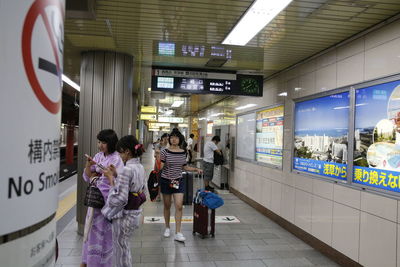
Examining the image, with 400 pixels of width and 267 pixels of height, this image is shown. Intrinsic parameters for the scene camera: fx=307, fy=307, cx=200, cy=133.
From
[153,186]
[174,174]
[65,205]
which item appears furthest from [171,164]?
[65,205]

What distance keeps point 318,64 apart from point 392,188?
7.50 feet

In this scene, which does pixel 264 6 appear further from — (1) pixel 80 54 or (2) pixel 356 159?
Result: (1) pixel 80 54

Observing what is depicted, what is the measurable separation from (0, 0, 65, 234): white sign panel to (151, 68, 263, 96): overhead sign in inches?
181

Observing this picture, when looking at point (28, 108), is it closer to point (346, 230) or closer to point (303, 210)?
point (346, 230)

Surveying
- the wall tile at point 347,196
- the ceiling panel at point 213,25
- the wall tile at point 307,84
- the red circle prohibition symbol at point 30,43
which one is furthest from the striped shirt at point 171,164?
the red circle prohibition symbol at point 30,43

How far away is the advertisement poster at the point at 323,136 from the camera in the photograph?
4227mm

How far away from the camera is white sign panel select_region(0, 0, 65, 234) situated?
0.87 meters

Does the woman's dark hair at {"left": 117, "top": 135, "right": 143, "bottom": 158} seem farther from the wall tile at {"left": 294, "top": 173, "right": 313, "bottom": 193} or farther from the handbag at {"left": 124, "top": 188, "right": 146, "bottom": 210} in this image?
the wall tile at {"left": 294, "top": 173, "right": 313, "bottom": 193}

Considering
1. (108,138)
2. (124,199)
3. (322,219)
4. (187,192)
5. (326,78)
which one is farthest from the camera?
(187,192)

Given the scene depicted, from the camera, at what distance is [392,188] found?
3.29 metres

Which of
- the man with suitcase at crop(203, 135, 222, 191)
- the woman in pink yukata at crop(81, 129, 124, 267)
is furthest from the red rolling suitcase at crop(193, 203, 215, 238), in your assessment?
the man with suitcase at crop(203, 135, 222, 191)

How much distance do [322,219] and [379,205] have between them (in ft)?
3.86

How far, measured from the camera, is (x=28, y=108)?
0.93 meters

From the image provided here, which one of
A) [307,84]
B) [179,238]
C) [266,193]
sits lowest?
[179,238]
